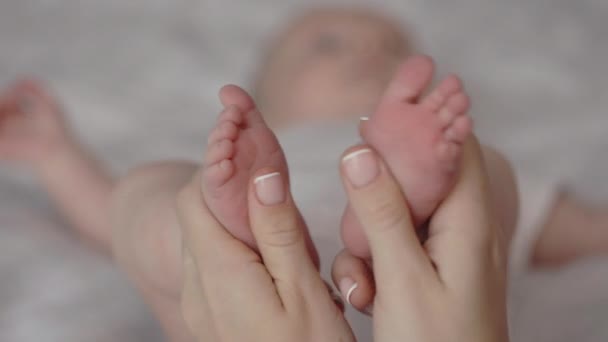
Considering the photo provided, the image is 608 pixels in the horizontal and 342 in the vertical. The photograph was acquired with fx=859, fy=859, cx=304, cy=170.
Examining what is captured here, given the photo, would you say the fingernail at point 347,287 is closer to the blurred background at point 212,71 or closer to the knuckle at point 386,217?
the knuckle at point 386,217

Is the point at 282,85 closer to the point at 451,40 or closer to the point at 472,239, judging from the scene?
the point at 451,40

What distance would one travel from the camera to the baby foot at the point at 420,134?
0.62 m

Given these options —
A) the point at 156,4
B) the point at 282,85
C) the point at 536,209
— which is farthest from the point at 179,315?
the point at 156,4

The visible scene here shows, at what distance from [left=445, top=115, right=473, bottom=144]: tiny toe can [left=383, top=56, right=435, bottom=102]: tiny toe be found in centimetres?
4

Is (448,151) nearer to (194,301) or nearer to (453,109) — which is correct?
(453,109)

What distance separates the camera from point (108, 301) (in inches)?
40.6

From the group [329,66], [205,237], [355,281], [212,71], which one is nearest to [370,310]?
[355,281]

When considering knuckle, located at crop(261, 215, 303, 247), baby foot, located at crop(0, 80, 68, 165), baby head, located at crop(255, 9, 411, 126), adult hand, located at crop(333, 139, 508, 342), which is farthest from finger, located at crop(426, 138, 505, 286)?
baby foot, located at crop(0, 80, 68, 165)

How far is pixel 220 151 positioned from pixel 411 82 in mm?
150

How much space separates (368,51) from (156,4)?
1.80 feet

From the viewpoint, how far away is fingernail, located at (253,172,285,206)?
62cm

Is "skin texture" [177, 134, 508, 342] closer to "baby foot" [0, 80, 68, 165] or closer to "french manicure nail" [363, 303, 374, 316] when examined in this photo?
"french manicure nail" [363, 303, 374, 316]

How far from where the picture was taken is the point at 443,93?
0.62 meters

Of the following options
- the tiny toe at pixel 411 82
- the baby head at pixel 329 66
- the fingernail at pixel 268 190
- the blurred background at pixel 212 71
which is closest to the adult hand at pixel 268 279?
the fingernail at pixel 268 190
